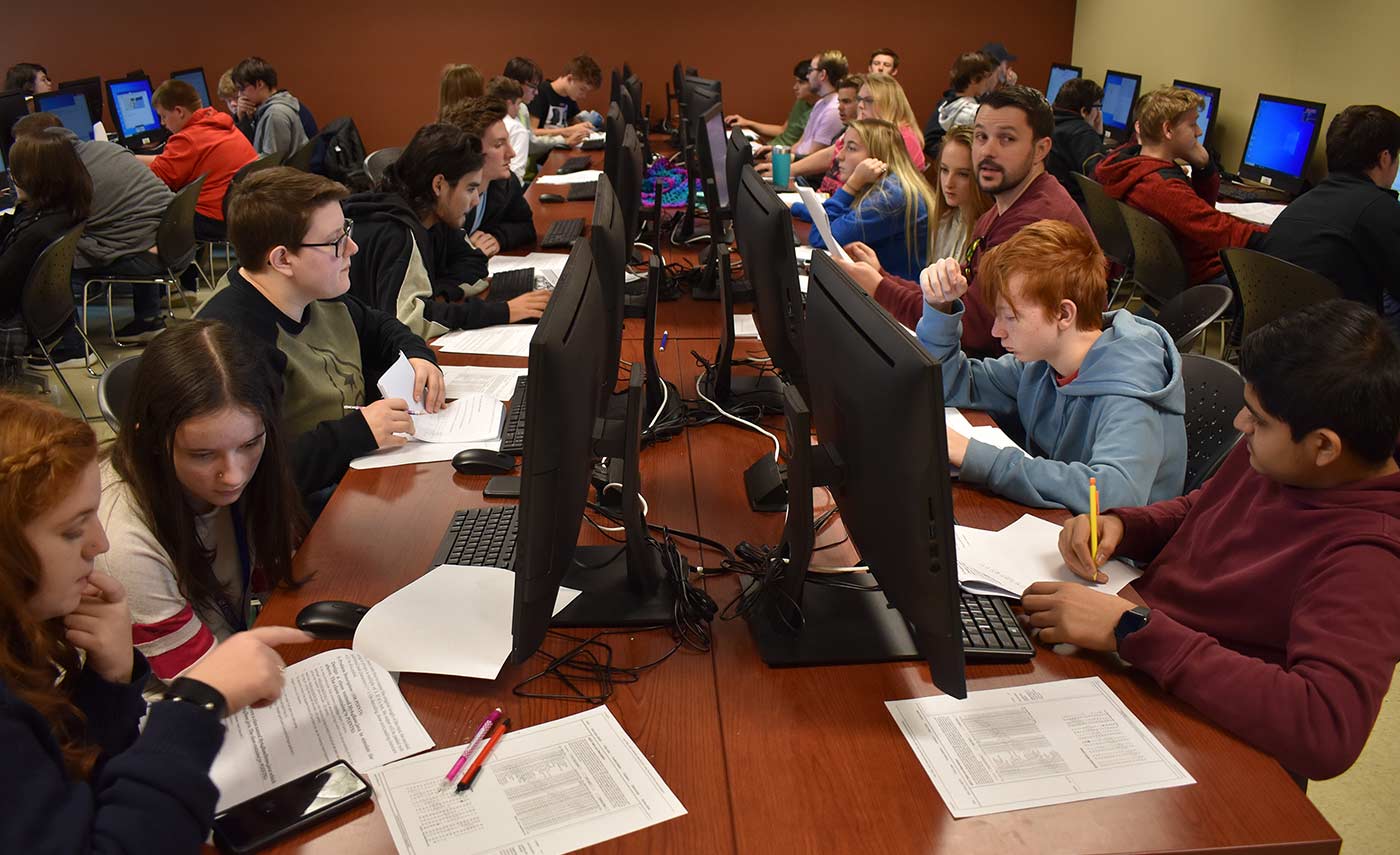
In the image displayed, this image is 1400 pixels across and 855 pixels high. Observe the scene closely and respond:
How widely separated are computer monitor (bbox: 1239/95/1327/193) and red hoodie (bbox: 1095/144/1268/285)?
80cm

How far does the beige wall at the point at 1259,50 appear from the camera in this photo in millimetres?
4656

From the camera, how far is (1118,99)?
270 inches

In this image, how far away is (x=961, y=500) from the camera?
6.05 ft

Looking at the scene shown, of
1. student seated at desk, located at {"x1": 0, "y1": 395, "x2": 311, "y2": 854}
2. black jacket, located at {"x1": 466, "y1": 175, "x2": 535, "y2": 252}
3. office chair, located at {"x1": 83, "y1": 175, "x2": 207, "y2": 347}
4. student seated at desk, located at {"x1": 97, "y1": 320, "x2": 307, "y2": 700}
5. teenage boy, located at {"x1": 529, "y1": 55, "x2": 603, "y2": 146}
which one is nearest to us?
student seated at desk, located at {"x1": 0, "y1": 395, "x2": 311, "y2": 854}

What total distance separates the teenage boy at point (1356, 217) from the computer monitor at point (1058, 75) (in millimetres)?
4068

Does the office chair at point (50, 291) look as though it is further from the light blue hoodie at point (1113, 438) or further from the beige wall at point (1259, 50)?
the beige wall at point (1259, 50)

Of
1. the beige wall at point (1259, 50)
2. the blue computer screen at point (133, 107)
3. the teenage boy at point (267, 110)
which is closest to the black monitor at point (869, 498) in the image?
the beige wall at point (1259, 50)

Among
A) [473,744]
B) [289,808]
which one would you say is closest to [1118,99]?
[473,744]

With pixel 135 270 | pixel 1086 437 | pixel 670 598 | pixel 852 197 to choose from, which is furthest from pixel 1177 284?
pixel 135 270

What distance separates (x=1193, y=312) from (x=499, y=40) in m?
7.01

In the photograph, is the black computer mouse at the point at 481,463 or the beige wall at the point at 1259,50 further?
the beige wall at the point at 1259,50

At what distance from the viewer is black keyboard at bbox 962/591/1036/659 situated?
1371 millimetres

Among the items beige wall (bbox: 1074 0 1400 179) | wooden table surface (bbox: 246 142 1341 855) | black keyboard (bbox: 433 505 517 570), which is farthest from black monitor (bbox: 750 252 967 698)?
beige wall (bbox: 1074 0 1400 179)

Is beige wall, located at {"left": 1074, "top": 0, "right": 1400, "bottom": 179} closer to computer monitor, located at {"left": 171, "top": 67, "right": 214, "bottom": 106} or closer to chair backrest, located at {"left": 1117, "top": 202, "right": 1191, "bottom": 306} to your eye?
chair backrest, located at {"left": 1117, "top": 202, "right": 1191, "bottom": 306}
